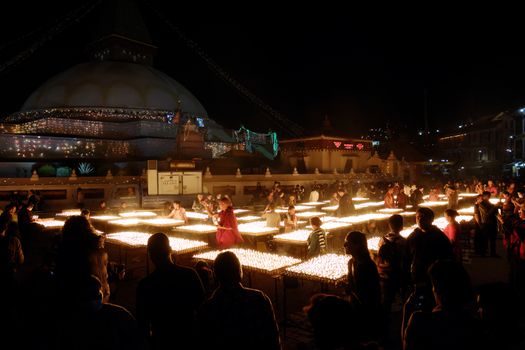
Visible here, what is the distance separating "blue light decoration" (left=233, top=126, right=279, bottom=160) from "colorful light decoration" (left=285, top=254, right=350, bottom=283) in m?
34.5

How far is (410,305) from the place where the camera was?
4.29 meters

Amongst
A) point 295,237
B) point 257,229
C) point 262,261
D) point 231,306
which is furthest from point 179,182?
point 231,306

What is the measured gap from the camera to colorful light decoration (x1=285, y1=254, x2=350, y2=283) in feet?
18.8

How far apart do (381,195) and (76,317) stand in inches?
965

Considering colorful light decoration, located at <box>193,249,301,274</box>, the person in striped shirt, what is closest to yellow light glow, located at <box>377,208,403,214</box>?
the person in striped shirt

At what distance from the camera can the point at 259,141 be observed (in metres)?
44.3

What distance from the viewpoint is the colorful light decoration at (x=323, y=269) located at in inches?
226

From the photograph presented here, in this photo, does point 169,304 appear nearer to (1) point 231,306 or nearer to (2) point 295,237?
(1) point 231,306

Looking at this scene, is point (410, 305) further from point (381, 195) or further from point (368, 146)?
point (368, 146)

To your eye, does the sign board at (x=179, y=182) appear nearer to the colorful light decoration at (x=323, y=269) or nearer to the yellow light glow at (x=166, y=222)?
the yellow light glow at (x=166, y=222)

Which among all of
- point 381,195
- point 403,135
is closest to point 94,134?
point 381,195

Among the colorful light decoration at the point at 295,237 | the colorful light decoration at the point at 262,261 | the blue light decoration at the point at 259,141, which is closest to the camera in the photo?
the colorful light decoration at the point at 262,261

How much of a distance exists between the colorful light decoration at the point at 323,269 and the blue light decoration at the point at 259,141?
113 ft

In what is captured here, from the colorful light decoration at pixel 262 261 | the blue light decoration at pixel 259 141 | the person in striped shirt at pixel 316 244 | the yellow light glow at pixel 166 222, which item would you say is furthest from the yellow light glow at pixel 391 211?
the blue light decoration at pixel 259 141
